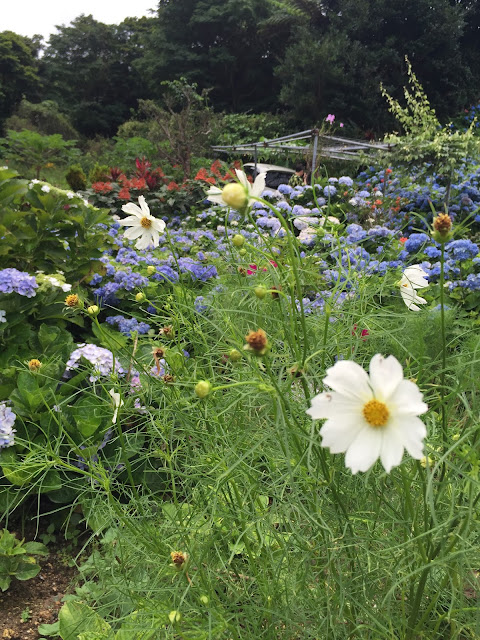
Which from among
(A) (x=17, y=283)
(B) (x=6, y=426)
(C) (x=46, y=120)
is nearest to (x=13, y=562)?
(B) (x=6, y=426)

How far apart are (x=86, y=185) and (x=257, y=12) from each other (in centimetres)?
1283

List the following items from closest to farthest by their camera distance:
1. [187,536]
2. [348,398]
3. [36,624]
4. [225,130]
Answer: [348,398]
[187,536]
[36,624]
[225,130]

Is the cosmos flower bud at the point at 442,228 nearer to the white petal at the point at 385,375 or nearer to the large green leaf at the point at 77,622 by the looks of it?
the white petal at the point at 385,375

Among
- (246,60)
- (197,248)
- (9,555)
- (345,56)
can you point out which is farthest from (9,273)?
(246,60)

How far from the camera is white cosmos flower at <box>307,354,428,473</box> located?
1.81 feet

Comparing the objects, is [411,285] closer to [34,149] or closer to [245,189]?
[245,189]

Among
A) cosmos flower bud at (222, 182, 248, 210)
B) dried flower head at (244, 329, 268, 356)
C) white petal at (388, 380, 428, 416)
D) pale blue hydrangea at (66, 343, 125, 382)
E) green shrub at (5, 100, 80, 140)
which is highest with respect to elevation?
green shrub at (5, 100, 80, 140)

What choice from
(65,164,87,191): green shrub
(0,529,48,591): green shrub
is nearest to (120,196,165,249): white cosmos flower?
(0,529,48,591): green shrub

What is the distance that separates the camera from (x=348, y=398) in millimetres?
582

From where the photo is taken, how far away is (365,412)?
58cm

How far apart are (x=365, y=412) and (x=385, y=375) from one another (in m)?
0.05

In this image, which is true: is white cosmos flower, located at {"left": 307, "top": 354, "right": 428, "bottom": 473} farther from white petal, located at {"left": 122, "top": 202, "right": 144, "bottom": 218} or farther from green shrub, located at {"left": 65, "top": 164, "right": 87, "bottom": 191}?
green shrub, located at {"left": 65, "top": 164, "right": 87, "bottom": 191}

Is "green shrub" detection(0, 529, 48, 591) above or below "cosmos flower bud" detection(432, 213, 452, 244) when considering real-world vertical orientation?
below

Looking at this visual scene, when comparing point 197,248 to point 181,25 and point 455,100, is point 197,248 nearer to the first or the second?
point 455,100
